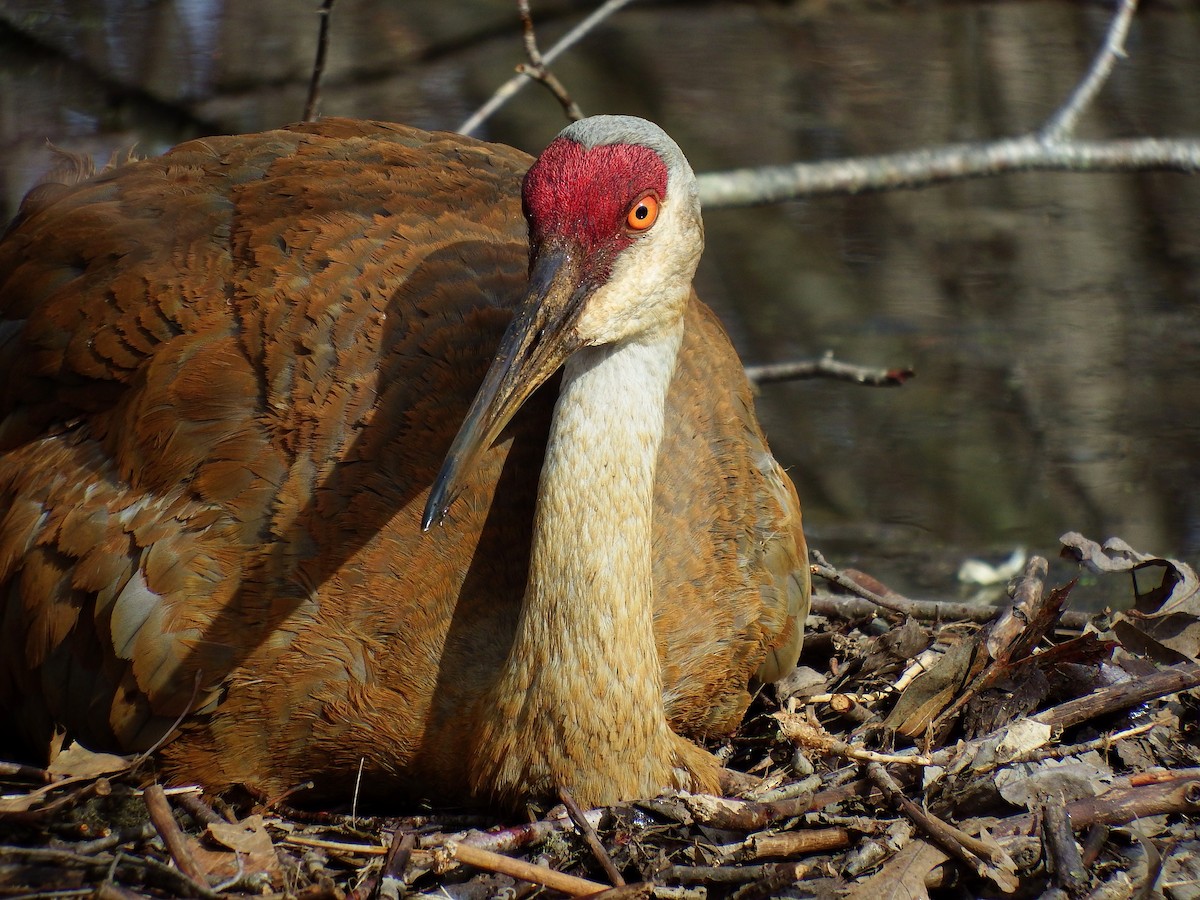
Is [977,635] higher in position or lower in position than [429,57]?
lower

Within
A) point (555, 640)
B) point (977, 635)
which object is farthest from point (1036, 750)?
point (555, 640)

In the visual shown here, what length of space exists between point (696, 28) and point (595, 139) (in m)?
3.00

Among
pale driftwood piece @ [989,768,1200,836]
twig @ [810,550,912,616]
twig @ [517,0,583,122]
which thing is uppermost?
twig @ [517,0,583,122]

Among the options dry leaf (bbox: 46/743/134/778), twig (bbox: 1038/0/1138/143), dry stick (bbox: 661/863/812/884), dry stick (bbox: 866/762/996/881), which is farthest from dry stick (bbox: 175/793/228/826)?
twig (bbox: 1038/0/1138/143)

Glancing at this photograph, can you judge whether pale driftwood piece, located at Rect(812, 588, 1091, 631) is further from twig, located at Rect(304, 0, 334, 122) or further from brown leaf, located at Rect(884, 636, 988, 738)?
twig, located at Rect(304, 0, 334, 122)

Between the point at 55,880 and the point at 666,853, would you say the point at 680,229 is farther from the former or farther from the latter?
the point at 55,880

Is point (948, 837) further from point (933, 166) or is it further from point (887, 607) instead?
point (933, 166)

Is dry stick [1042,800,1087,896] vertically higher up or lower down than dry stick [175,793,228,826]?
lower down

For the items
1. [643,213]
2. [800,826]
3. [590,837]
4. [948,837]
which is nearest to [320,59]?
[643,213]

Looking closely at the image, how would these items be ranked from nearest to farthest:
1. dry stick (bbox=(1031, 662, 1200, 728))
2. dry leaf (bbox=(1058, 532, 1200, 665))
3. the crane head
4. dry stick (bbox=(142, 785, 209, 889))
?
dry stick (bbox=(142, 785, 209, 889)) → the crane head → dry stick (bbox=(1031, 662, 1200, 728)) → dry leaf (bbox=(1058, 532, 1200, 665))

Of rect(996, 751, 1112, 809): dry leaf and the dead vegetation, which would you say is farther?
rect(996, 751, 1112, 809): dry leaf

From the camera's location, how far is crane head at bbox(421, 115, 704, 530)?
98.9 inches

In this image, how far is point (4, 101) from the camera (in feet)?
15.5

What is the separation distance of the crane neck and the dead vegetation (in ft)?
0.37
